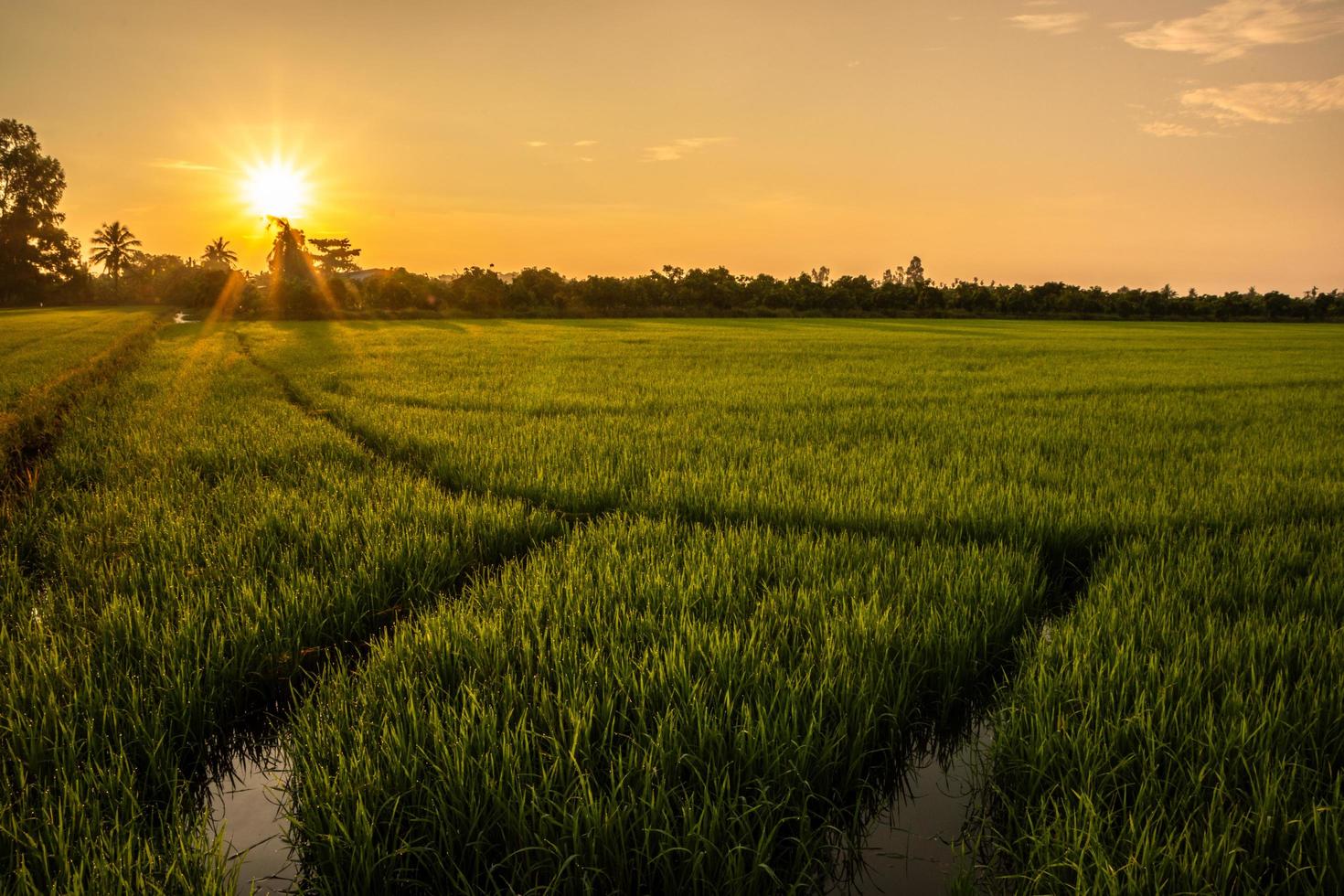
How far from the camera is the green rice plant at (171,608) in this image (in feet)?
5.10

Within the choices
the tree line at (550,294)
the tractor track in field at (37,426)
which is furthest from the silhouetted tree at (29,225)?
the tractor track in field at (37,426)

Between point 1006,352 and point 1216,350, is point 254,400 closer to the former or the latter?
point 1006,352

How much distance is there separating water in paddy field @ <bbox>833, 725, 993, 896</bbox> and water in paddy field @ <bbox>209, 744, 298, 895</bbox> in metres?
1.34

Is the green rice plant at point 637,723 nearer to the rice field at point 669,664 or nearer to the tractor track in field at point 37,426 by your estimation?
the rice field at point 669,664

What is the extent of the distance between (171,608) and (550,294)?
143 ft

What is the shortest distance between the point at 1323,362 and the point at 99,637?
902 inches

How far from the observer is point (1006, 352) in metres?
18.3

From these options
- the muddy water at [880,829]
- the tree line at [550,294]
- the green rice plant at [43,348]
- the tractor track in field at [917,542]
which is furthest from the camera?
the tree line at [550,294]

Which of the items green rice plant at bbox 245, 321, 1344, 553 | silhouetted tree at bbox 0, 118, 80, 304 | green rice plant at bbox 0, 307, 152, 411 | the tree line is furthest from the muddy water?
silhouetted tree at bbox 0, 118, 80, 304

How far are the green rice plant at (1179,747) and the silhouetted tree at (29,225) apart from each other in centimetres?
6781

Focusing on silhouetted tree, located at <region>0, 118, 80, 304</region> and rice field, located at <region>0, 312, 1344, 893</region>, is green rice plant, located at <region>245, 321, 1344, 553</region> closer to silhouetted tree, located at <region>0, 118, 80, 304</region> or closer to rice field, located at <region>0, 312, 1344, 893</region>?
rice field, located at <region>0, 312, 1344, 893</region>

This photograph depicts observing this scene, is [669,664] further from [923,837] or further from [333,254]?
[333,254]

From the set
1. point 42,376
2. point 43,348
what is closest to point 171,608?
point 42,376

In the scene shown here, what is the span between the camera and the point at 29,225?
51.8 metres
